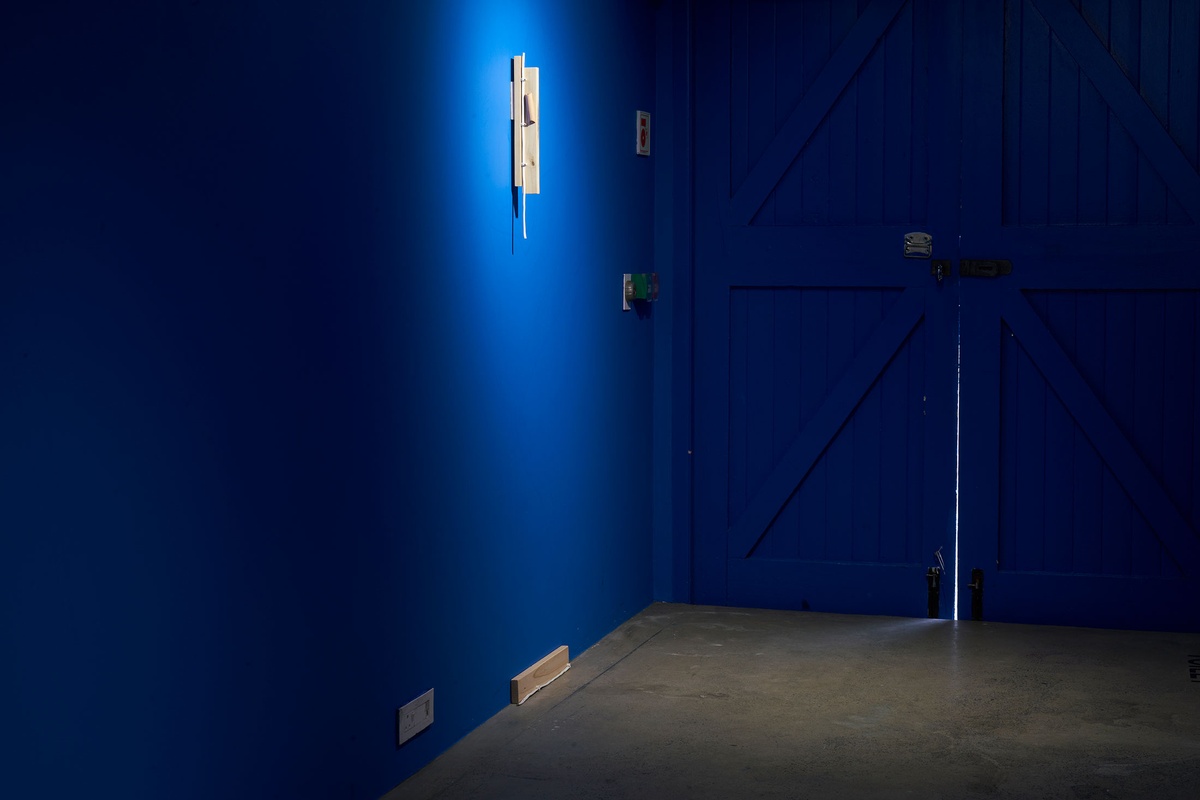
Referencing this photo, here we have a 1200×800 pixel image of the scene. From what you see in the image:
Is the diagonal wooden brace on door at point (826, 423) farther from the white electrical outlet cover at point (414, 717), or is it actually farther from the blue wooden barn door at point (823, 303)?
the white electrical outlet cover at point (414, 717)

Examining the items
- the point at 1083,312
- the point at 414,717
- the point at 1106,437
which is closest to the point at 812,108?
the point at 1083,312

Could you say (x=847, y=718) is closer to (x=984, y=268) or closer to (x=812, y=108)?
(x=984, y=268)

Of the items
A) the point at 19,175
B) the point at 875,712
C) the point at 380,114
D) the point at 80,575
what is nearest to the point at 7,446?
the point at 80,575

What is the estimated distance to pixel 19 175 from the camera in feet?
7.13

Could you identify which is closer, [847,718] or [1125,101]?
[847,718]

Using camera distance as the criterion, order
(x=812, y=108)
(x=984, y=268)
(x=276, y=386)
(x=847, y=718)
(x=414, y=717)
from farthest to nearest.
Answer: (x=812, y=108)
(x=984, y=268)
(x=847, y=718)
(x=414, y=717)
(x=276, y=386)

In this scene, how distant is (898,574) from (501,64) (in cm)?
258

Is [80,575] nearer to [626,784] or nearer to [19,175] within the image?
[19,175]

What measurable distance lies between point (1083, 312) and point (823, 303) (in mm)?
955

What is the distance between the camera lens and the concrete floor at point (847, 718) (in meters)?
3.48

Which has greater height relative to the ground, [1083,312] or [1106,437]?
[1083,312]

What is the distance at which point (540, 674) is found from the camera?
4359mm

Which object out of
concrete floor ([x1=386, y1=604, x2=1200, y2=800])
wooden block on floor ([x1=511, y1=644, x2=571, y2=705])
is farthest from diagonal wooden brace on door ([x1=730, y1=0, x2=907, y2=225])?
wooden block on floor ([x1=511, y1=644, x2=571, y2=705])

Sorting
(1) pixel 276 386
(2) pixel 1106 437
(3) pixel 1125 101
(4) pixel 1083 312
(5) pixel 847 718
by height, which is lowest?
(5) pixel 847 718
